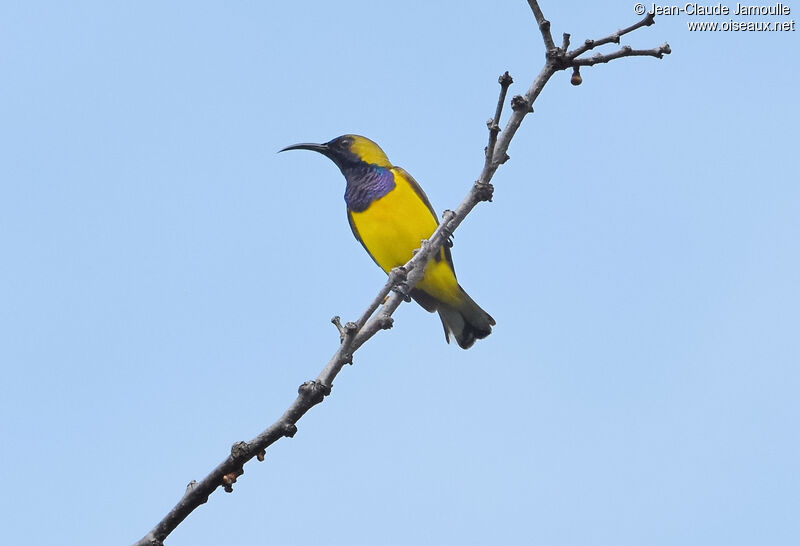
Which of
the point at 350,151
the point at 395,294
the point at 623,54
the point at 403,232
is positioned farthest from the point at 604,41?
the point at 350,151

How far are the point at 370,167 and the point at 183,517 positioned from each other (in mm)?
7289

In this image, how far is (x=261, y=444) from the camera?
11.5 ft

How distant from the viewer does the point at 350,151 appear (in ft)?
34.4

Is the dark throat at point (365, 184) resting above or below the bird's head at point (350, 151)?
below

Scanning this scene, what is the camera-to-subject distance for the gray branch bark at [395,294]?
3336 millimetres

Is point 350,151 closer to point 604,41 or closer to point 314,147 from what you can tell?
point 314,147

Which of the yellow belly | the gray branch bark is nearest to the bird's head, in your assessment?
the yellow belly

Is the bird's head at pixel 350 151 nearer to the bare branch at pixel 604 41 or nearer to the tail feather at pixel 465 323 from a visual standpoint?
the tail feather at pixel 465 323

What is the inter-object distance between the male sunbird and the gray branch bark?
4603 mm

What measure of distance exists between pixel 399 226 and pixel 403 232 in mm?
74

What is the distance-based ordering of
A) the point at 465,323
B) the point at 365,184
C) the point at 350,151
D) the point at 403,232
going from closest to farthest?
the point at 403,232 < the point at 365,184 < the point at 465,323 < the point at 350,151

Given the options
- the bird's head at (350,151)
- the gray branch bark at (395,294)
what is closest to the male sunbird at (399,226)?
the bird's head at (350,151)

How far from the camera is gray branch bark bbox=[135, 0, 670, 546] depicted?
10.9 feet

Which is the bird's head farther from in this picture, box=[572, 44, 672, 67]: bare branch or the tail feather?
box=[572, 44, 672, 67]: bare branch
